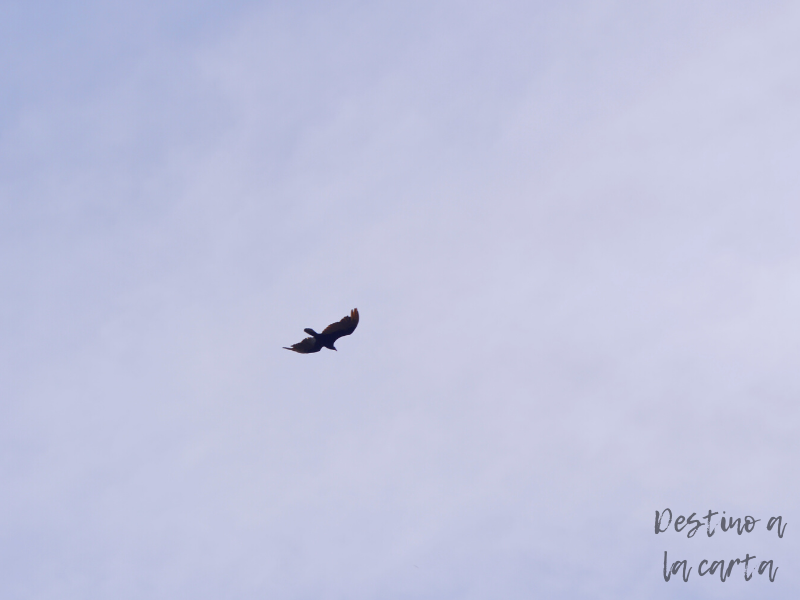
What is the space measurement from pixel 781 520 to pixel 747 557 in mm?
2658

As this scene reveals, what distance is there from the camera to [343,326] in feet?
105

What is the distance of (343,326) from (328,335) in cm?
69

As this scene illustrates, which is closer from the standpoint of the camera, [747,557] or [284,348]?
[284,348]

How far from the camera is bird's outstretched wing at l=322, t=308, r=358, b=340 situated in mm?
32031

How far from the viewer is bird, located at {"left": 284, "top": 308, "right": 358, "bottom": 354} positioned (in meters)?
32.1

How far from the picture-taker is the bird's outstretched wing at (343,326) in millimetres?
32031

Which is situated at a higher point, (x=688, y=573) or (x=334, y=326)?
(x=334, y=326)

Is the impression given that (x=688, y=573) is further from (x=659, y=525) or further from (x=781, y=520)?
(x=781, y=520)

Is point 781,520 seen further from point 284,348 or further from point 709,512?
point 284,348

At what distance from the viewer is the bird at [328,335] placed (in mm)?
32062

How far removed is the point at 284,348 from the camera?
3225cm

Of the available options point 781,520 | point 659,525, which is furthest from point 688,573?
point 781,520

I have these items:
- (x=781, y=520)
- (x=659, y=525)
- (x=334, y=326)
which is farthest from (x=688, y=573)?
(x=334, y=326)

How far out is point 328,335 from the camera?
32250 millimetres
